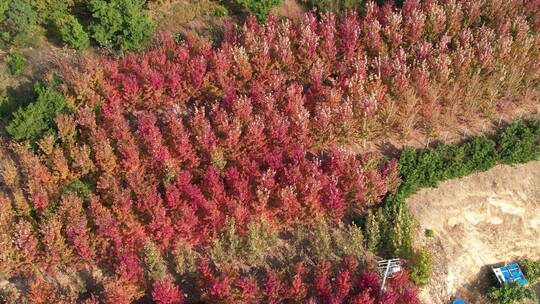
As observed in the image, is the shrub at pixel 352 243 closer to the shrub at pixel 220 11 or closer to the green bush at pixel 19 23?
the shrub at pixel 220 11

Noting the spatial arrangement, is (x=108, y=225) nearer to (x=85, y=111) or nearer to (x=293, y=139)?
(x=85, y=111)

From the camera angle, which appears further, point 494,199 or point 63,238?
point 494,199

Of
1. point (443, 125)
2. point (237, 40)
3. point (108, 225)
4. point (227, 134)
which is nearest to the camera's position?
point (108, 225)

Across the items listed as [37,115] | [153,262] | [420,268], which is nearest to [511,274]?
[420,268]

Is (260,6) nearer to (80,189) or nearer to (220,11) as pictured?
(220,11)

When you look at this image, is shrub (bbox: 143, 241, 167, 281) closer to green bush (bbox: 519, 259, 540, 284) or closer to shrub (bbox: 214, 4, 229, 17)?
green bush (bbox: 519, 259, 540, 284)

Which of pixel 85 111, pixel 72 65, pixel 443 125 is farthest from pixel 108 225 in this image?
pixel 443 125

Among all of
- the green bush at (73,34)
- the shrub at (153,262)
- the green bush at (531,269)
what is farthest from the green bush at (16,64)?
the green bush at (531,269)
